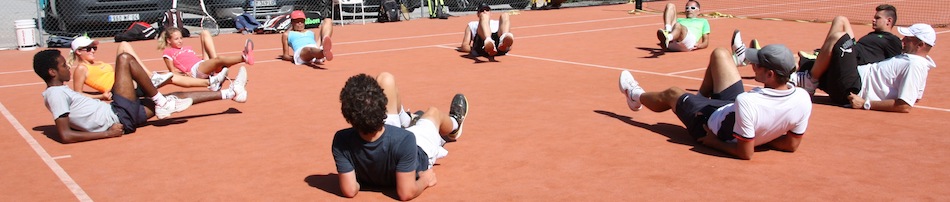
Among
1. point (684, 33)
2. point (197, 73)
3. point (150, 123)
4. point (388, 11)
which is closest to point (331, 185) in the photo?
point (150, 123)

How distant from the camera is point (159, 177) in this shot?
7129mm

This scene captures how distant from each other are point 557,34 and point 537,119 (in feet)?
32.0

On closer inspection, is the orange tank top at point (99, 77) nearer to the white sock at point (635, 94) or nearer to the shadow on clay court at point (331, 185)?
the shadow on clay court at point (331, 185)

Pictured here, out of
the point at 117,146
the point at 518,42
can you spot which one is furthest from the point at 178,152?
the point at 518,42

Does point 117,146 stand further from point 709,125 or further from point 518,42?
point 518,42

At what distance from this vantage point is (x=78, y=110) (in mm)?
8523

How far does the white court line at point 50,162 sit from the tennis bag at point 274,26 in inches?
414

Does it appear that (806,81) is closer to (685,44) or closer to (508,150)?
(508,150)

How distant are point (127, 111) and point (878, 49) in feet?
23.0

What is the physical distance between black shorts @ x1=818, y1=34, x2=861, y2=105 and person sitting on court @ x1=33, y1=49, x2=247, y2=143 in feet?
20.1

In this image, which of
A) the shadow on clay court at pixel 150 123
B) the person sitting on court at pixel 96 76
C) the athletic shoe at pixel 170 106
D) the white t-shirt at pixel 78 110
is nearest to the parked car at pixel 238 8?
the person sitting on court at pixel 96 76

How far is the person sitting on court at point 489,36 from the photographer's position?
1399 cm

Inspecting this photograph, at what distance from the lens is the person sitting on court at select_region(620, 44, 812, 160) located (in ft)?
22.4

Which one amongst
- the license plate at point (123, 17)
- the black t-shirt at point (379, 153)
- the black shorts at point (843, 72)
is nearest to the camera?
the black t-shirt at point (379, 153)
